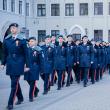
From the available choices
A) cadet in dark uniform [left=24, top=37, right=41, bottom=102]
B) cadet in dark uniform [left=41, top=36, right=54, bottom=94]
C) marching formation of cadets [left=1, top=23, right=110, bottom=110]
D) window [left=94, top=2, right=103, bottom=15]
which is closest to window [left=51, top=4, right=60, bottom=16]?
window [left=94, top=2, right=103, bottom=15]

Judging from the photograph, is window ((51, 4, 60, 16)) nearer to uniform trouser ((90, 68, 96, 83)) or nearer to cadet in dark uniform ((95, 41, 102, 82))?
cadet in dark uniform ((95, 41, 102, 82))

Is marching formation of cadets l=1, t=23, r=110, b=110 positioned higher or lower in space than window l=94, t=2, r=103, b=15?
lower

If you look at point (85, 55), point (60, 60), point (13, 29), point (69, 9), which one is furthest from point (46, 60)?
point (69, 9)

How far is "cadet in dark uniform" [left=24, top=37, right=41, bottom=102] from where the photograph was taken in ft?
44.3

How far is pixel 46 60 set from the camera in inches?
631

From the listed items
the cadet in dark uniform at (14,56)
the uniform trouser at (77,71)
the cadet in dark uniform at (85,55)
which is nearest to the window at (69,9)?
the uniform trouser at (77,71)

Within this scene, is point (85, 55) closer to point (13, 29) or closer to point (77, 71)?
point (77, 71)

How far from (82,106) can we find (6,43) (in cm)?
251

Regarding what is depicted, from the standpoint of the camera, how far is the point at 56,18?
5400 centimetres

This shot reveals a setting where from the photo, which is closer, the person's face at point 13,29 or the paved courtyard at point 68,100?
the person's face at point 13,29

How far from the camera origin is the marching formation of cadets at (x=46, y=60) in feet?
39.3

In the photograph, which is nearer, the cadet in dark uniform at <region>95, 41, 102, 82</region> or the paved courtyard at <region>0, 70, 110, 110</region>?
the paved courtyard at <region>0, 70, 110, 110</region>

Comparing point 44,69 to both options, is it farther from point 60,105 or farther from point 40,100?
point 60,105

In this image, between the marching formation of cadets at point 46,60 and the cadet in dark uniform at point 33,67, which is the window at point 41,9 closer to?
the marching formation of cadets at point 46,60
